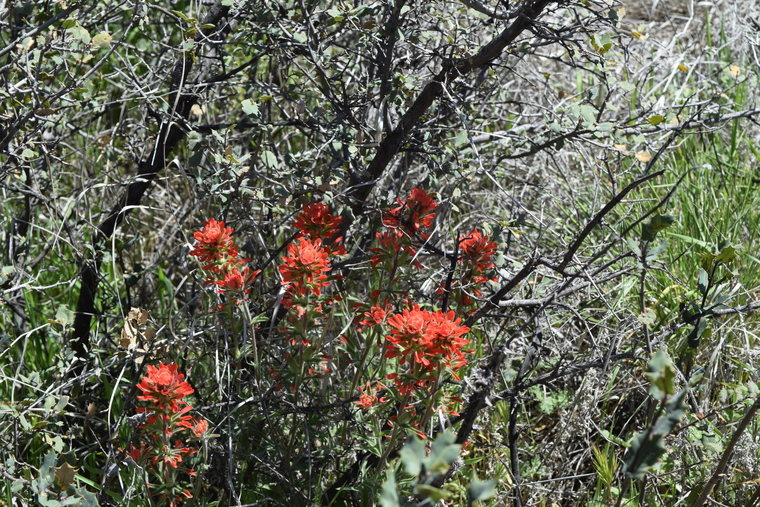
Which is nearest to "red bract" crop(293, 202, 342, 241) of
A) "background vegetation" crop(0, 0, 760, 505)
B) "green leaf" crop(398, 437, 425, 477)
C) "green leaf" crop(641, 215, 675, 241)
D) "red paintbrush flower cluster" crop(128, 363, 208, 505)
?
"background vegetation" crop(0, 0, 760, 505)

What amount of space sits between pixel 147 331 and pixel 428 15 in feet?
3.96

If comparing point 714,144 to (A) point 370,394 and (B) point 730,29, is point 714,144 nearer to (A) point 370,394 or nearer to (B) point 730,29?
(B) point 730,29

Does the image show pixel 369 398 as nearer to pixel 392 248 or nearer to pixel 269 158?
pixel 392 248

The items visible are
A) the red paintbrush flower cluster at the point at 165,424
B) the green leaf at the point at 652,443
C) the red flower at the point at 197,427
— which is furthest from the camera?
the red flower at the point at 197,427

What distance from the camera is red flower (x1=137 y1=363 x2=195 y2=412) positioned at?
5.42 ft

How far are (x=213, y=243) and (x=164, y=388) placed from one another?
0.31 m

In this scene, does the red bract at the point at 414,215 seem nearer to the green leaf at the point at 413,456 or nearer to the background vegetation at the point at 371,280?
the background vegetation at the point at 371,280

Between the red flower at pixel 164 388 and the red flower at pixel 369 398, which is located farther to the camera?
the red flower at pixel 369 398

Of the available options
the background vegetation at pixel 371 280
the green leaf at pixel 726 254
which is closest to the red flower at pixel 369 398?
the background vegetation at pixel 371 280

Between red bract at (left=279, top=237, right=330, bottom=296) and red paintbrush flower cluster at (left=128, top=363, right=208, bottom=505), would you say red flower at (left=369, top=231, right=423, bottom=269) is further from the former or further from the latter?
red paintbrush flower cluster at (left=128, top=363, right=208, bottom=505)

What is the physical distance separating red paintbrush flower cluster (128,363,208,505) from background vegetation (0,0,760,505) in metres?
0.05

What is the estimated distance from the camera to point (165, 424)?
1693 millimetres

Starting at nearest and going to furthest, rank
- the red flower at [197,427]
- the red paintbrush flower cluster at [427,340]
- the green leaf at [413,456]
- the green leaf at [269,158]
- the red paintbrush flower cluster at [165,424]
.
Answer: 1. the green leaf at [413,456]
2. the red paintbrush flower cluster at [427,340]
3. the red paintbrush flower cluster at [165,424]
4. the red flower at [197,427]
5. the green leaf at [269,158]

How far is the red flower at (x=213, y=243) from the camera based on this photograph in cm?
172
